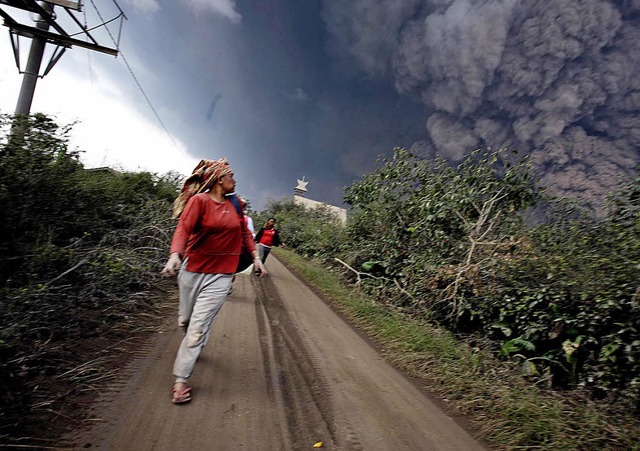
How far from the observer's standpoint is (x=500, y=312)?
5.18 metres

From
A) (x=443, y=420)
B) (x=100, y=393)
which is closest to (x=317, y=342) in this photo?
(x=443, y=420)

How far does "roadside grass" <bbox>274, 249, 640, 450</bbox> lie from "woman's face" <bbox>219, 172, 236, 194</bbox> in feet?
10.1

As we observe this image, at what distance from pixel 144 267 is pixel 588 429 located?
6185 millimetres

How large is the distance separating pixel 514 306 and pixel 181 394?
15.6 feet

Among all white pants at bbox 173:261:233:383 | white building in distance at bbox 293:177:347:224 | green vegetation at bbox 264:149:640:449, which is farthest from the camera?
white building in distance at bbox 293:177:347:224

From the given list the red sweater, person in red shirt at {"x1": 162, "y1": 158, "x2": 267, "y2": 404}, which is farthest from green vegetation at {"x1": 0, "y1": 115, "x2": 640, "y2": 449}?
the red sweater

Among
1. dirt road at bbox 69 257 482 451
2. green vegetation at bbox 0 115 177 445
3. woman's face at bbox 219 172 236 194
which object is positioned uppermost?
woman's face at bbox 219 172 236 194

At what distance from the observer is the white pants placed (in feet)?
8.95

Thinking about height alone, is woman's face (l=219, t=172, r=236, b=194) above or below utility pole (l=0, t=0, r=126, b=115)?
below

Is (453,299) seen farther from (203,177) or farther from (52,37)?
(52,37)

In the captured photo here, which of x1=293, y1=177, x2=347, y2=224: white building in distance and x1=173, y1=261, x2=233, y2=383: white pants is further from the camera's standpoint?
x1=293, y1=177, x2=347, y2=224: white building in distance

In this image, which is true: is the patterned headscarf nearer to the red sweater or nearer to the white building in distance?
the red sweater

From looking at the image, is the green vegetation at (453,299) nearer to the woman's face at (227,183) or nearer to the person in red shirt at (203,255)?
the person in red shirt at (203,255)

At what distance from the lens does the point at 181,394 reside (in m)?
2.65
